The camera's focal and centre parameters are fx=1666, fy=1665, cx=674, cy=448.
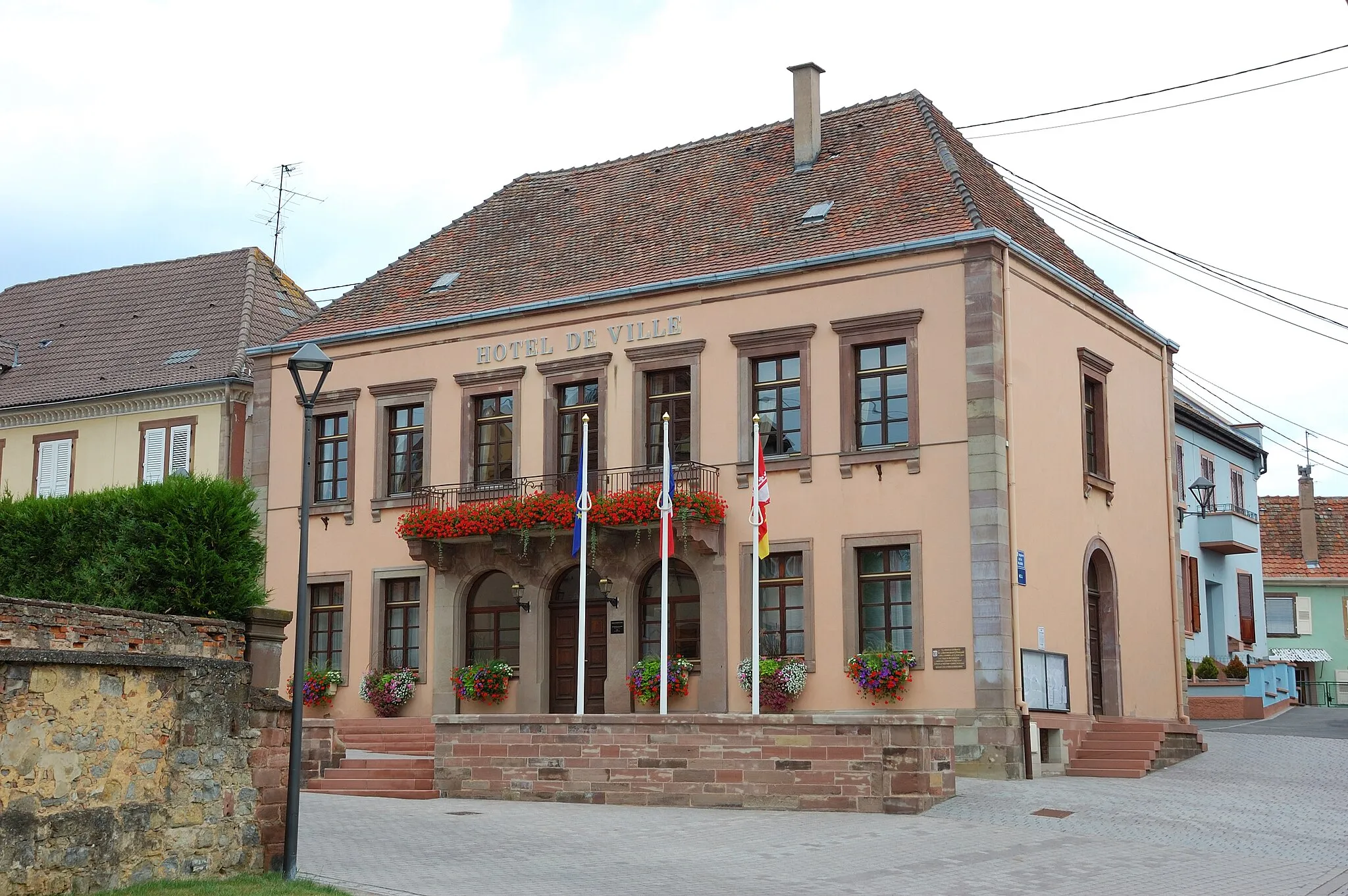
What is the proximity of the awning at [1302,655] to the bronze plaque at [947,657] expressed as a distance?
2912cm

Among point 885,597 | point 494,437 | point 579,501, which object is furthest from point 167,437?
point 885,597

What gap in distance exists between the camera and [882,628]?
24953mm

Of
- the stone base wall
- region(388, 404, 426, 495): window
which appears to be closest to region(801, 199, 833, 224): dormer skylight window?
region(388, 404, 426, 495): window

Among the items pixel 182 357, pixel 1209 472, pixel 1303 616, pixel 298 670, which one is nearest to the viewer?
pixel 298 670

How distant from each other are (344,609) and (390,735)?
11.7 ft

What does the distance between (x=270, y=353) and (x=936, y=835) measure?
18.4 metres

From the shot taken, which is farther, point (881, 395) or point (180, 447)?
point (180, 447)

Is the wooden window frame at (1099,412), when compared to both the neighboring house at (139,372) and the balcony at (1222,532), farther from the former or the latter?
the neighboring house at (139,372)

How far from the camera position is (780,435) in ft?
86.4

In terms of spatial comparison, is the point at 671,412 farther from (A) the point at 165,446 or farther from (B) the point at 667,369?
(A) the point at 165,446

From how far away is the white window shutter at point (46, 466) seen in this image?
34812 mm

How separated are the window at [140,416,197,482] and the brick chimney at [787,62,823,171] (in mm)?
13375

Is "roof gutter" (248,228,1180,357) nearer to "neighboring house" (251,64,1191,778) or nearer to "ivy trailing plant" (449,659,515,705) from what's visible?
"neighboring house" (251,64,1191,778)

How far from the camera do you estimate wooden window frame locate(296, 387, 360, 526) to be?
30188 mm
